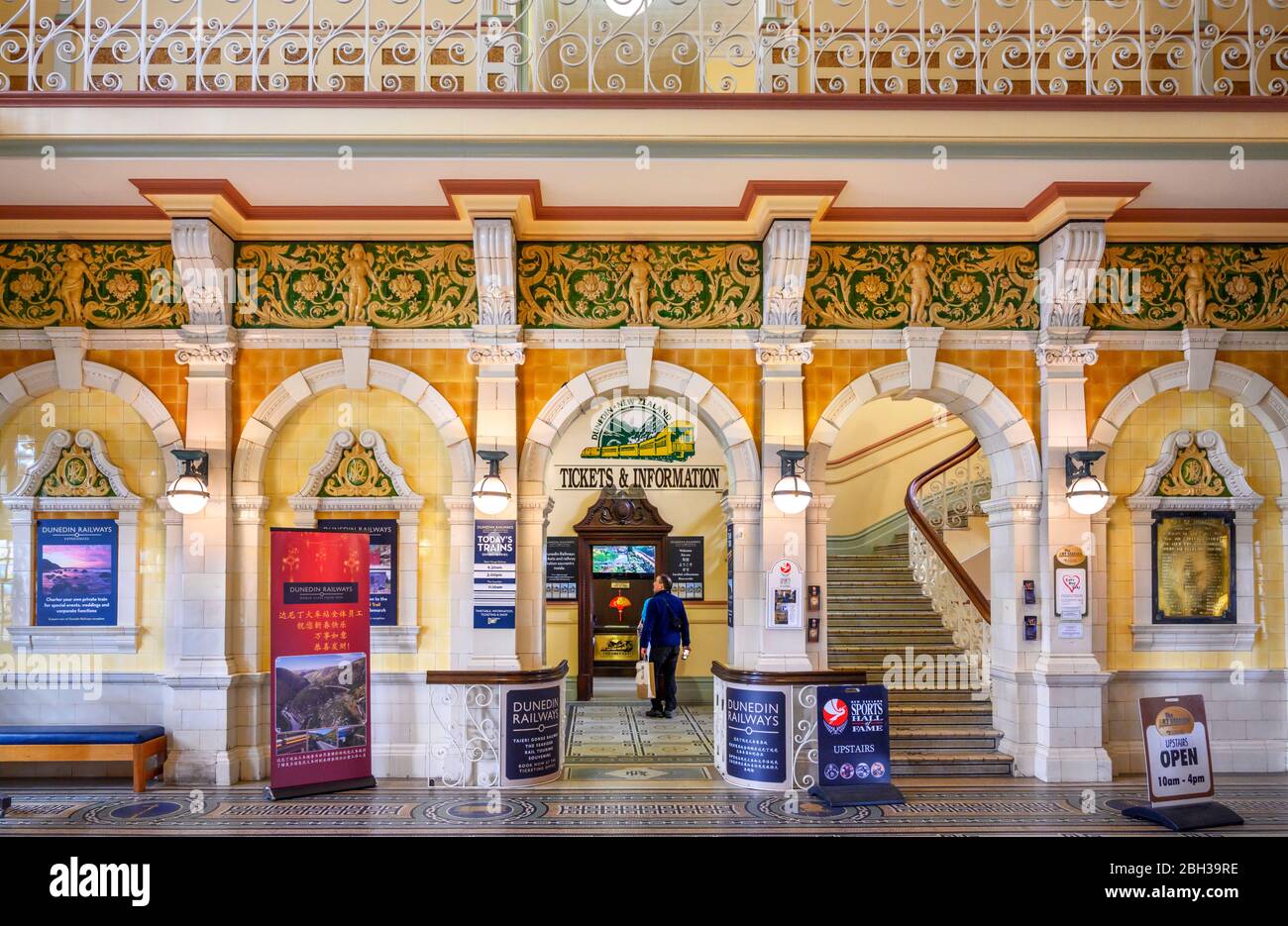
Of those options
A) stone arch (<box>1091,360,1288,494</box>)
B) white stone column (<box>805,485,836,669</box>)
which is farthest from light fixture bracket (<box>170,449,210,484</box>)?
stone arch (<box>1091,360,1288,494</box>)

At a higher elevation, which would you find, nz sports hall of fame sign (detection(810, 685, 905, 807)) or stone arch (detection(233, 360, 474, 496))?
stone arch (detection(233, 360, 474, 496))

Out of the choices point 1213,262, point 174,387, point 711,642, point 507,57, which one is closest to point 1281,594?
point 1213,262

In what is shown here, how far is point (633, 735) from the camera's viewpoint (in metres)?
9.52

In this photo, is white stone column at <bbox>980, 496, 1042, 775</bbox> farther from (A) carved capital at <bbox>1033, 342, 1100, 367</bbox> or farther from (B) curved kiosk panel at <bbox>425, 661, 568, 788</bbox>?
(B) curved kiosk panel at <bbox>425, 661, 568, 788</bbox>

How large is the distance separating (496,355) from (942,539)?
5749 millimetres

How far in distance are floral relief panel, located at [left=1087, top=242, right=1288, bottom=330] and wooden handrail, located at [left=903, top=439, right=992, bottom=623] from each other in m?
2.36

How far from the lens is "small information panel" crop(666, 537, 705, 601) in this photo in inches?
486

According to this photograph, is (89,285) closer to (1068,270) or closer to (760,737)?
(760,737)

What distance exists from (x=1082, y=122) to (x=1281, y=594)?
4.21 metres

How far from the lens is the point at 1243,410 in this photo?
810 cm

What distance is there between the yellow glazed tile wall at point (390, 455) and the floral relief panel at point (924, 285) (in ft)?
10.5

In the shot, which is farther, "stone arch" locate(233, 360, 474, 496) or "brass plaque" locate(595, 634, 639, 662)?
"brass plaque" locate(595, 634, 639, 662)

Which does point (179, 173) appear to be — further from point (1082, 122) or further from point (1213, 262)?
point (1213, 262)

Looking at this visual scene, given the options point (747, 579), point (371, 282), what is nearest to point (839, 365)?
point (747, 579)
